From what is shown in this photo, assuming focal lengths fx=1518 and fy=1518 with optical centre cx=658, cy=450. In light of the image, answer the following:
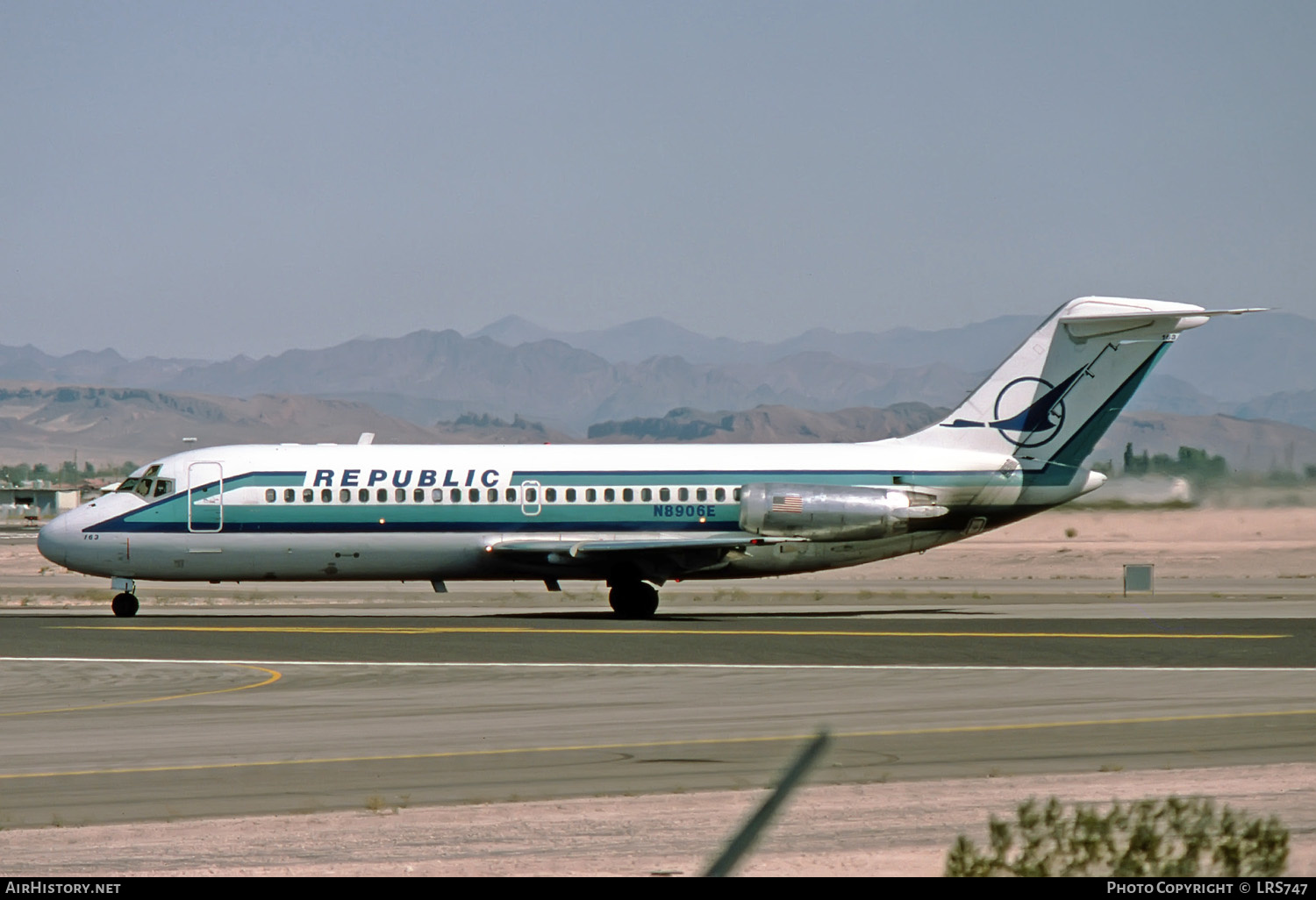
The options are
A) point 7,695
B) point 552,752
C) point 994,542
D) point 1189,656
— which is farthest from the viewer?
point 994,542

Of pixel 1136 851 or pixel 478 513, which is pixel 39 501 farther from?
pixel 1136 851

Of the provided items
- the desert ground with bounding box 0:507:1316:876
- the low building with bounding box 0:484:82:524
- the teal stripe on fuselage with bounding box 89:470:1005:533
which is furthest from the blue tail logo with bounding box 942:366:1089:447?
the low building with bounding box 0:484:82:524

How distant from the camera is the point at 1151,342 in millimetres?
34406

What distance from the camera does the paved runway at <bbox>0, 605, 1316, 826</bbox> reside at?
13797mm

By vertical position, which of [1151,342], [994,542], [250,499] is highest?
[1151,342]

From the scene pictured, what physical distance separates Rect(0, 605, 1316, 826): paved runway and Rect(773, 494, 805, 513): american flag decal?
407cm

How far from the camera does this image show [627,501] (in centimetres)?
3441

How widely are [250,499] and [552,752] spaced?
2092cm

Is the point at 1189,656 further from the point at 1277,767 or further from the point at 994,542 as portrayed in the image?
the point at 994,542

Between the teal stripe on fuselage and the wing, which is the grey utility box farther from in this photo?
the wing

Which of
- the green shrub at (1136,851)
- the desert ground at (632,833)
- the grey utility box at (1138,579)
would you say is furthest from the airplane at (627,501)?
the green shrub at (1136,851)

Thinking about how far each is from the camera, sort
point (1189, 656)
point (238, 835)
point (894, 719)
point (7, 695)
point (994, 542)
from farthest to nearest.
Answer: point (994, 542)
point (1189, 656)
point (7, 695)
point (894, 719)
point (238, 835)

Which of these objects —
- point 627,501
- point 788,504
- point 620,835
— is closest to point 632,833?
point 620,835
